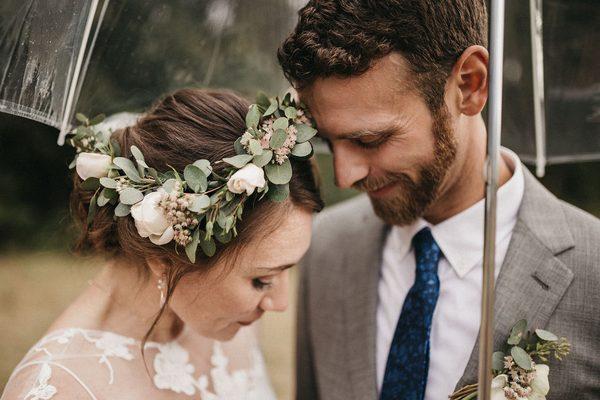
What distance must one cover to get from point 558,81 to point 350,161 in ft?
4.62

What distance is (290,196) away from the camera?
7.88ft

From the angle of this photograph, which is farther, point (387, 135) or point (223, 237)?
point (387, 135)

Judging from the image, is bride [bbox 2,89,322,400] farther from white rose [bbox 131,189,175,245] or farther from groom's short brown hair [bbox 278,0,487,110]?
groom's short brown hair [bbox 278,0,487,110]

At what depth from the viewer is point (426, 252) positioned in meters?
2.64

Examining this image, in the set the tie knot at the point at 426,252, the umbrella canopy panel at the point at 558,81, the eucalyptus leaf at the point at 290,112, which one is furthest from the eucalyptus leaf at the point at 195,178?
the umbrella canopy panel at the point at 558,81

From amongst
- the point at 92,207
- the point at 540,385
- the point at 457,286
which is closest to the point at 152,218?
the point at 92,207

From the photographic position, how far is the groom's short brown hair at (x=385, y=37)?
2.23 m

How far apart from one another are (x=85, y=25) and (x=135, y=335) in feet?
4.26

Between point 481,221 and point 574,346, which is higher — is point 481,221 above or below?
above

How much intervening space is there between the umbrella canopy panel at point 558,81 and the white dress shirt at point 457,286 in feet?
1.91

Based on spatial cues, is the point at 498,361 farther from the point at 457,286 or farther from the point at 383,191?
the point at 383,191

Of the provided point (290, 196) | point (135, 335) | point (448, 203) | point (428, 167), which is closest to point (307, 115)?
point (290, 196)

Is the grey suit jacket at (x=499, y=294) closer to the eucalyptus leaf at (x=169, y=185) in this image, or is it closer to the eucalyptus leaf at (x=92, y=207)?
the eucalyptus leaf at (x=169, y=185)

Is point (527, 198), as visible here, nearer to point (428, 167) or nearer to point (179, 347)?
point (428, 167)
